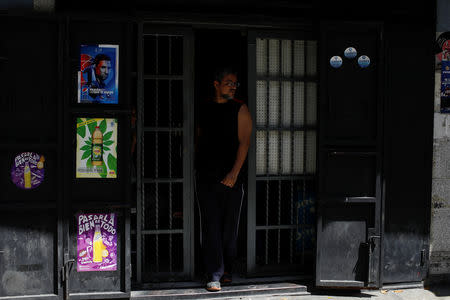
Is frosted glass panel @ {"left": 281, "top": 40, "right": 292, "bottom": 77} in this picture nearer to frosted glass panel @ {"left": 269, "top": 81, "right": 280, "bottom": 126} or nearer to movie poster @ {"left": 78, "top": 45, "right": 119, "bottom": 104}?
frosted glass panel @ {"left": 269, "top": 81, "right": 280, "bottom": 126}

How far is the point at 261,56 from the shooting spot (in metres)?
4.88

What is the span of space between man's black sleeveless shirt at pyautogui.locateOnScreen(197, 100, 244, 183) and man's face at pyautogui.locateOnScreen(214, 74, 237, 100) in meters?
0.08

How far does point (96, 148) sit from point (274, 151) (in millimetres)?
1895

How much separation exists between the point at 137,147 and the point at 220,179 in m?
0.91

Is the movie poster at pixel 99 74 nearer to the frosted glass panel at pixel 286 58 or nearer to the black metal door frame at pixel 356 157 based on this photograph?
the frosted glass panel at pixel 286 58

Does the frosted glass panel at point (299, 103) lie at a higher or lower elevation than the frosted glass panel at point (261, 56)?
lower

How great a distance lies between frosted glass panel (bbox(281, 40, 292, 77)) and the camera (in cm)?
494

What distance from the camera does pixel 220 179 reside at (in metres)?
4.69

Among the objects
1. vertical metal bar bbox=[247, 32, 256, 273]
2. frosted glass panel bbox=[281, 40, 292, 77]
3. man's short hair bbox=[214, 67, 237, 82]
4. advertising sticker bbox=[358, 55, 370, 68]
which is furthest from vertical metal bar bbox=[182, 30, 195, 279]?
advertising sticker bbox=[358, 55, 370, 68]

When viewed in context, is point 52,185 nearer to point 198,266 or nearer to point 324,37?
point 198,266

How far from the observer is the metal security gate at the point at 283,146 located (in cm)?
489

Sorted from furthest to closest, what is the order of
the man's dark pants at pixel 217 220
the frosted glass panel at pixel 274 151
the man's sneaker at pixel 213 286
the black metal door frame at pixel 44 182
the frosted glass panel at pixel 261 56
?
the frosted glass panel at pixel 274 151
the frosted glass panel at pixel 261 56
the man's dark pants at pixel 217 220
the man's sneaker at pixel 213 286
the black metal door frame at pixel 44 182

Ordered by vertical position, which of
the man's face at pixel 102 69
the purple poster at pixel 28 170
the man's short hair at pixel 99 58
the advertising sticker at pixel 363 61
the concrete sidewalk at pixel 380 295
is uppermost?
the advertising sticker at pixel 363 61

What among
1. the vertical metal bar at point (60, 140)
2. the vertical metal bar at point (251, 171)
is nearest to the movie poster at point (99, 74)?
the vertical metal bar at point (60, 140)
